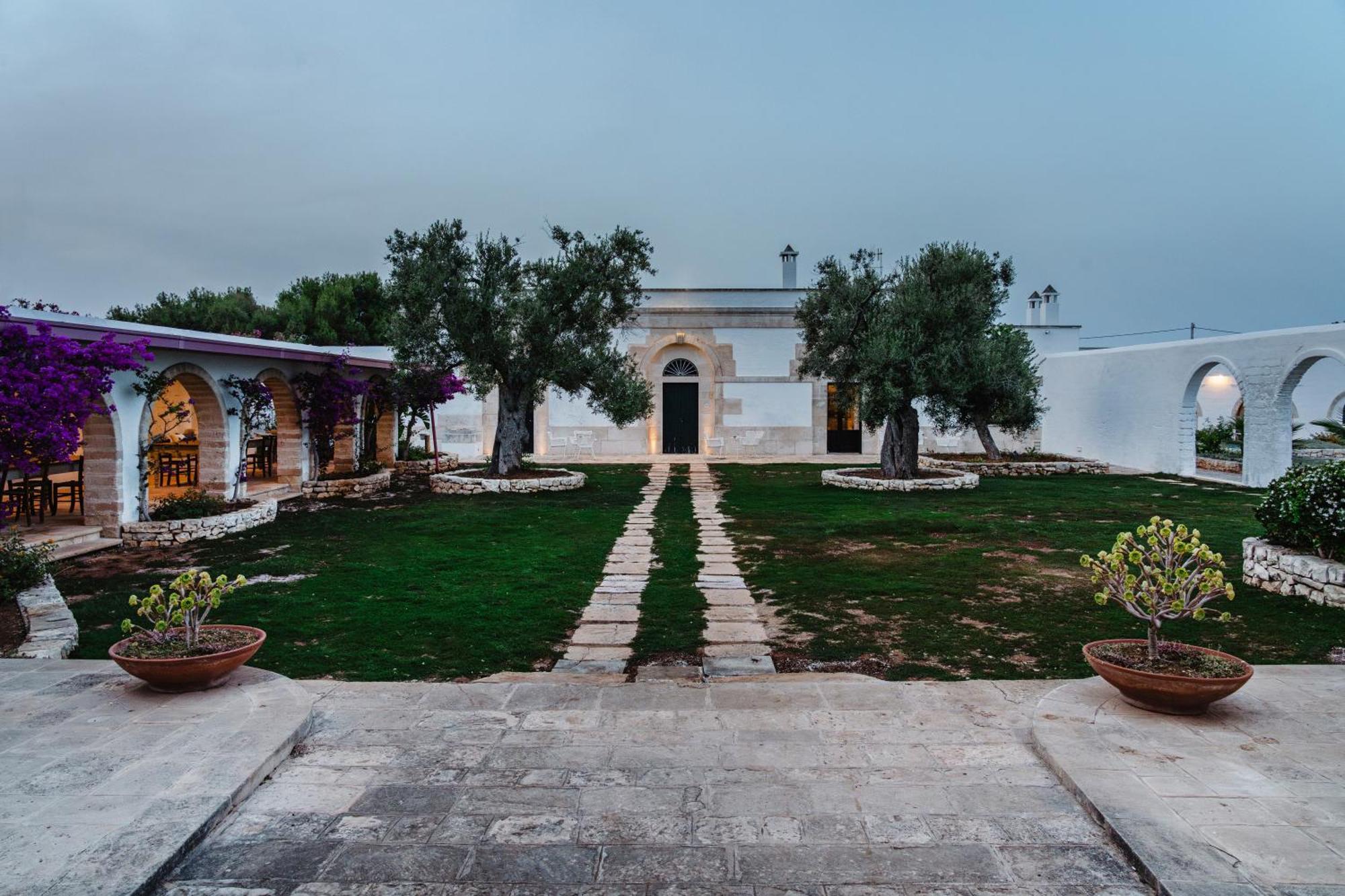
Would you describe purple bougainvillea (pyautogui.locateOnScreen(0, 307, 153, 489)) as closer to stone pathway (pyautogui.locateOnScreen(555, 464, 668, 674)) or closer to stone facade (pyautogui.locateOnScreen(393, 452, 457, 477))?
stone pathway (pyautogui.locateOnScreen(555, 464, 668, 674))

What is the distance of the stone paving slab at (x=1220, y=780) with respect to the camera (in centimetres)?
230

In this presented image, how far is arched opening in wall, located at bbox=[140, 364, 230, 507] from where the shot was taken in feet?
31.6

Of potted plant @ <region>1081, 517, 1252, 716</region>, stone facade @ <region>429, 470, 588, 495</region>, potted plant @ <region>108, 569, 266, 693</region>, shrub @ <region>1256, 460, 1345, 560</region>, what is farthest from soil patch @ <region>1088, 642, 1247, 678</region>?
stone facade @ <region>429, 470, 588, 495</region>

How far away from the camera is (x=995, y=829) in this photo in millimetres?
2654

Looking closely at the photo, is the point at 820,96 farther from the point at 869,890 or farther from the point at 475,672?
the point at 869,890

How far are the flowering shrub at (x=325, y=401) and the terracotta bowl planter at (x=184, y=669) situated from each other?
9994 mm

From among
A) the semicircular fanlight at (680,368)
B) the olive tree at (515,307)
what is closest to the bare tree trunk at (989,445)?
the semicircular fanlight at (680,368)

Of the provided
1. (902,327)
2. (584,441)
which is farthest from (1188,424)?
(584,441)

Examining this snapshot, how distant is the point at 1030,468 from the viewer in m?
17.4

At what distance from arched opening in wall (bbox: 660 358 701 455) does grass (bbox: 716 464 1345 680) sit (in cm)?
940

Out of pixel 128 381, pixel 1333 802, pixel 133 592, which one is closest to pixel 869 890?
pixel 1333 802

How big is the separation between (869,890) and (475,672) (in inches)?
113

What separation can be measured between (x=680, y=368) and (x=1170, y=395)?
12191 millimetres

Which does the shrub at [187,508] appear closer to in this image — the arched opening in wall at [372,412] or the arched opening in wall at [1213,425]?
the arched opening in wall at [372,412]
